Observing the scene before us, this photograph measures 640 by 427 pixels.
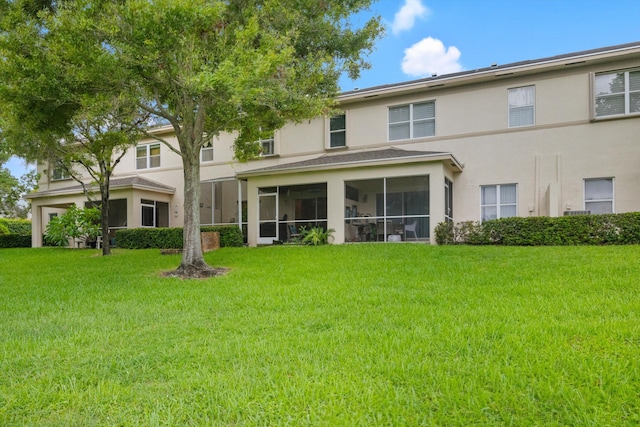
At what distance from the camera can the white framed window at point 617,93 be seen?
40.7 feet

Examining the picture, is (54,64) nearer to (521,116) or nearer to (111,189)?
(111,189)

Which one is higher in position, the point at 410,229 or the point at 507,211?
the point at 507,211

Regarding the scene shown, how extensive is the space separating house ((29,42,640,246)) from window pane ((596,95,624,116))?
4cm

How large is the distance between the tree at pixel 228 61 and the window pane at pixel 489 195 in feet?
21.8

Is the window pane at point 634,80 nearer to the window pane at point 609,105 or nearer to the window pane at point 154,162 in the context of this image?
the window pane at point 609,105

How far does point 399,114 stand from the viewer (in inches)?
621

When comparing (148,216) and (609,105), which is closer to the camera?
(609,105)

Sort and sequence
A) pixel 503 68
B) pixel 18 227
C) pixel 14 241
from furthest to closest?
pixel 18 227, pixel 14 241, pixel 503 68

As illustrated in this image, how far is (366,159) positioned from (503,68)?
5812 millimetres

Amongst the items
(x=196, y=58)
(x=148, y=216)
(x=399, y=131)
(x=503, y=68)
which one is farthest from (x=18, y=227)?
(x=503, y=68)

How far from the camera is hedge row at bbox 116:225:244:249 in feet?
51.0

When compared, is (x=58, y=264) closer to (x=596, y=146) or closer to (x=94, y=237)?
(x=94, y=237)

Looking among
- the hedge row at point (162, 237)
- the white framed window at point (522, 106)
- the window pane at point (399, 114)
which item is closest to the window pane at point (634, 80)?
the white framed window at point (522, 106)

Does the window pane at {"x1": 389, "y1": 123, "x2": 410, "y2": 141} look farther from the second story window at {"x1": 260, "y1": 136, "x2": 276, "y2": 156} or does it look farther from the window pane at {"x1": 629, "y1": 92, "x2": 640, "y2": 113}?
the window pane at {"x1": 629, "y1": 92, "x2": 640, "y2": 113}
